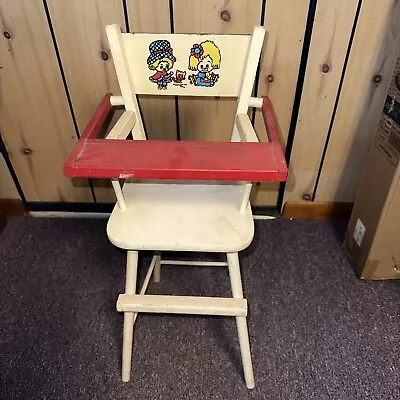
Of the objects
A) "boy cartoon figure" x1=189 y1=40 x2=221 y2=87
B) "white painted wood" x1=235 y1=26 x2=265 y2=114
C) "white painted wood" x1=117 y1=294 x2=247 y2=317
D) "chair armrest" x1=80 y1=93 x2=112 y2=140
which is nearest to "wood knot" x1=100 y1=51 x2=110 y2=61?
"chair armrest" x1=80 y1=93 x2=112 y2=140

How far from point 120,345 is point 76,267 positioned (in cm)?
30

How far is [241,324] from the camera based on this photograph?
804 mm

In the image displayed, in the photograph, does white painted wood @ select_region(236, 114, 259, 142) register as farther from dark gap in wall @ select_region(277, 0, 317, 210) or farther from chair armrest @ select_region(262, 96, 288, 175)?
dark gap in wall @ select_region(277, 0, 317, 210)

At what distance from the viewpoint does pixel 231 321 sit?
100cm

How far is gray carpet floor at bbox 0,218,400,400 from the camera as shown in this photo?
34.3 inches

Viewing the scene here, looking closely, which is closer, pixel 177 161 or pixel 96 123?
pixel 177 161

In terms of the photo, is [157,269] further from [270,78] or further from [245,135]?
[270,78]

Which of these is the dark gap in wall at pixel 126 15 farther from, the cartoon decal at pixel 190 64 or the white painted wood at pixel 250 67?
the white painted wood at pixel 250 67

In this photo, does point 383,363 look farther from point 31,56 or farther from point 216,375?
point 31,56

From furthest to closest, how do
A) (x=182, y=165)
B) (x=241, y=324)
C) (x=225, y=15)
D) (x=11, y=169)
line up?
(x=11, y=169) → (x=225, y=15) → (x=241, y=324) → (x=182, y=165)

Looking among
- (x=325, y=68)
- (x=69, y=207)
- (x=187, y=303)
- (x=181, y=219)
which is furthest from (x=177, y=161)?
(x=69, y=207)

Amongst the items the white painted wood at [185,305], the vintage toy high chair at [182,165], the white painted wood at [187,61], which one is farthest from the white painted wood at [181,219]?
the white painted wood at [187,61]

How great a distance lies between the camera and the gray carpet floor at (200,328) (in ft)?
2.86

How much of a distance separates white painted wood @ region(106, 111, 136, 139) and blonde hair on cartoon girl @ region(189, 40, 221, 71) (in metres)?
0.17
